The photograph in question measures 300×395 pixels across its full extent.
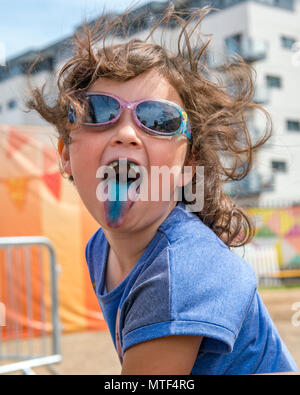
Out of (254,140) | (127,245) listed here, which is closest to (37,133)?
(254,140)

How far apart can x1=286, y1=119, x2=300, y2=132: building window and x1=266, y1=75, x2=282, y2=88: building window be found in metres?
1.80

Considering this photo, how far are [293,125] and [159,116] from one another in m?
20.3

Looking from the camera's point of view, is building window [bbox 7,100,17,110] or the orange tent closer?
building window [bbox 7,100,17,110]

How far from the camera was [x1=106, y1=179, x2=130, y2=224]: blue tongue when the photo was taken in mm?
986

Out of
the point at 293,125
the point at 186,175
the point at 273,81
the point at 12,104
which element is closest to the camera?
the point at 186,175

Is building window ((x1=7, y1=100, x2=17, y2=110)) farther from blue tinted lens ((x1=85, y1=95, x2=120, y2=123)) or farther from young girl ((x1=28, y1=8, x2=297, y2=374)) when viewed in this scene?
blue tinted lens ((x1=85, y1=95, x2=120, y2=123))

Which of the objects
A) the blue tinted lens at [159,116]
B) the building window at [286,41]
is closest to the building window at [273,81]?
the building window at [286,41]

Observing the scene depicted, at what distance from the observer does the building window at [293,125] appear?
1992cm

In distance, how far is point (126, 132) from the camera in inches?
39.4

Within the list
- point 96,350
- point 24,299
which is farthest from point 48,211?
point 96,350

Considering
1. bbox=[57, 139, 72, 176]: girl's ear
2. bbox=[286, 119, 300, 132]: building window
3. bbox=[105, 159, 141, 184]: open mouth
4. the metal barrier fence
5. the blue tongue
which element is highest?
bbox=[286, 119, 300, 132]: building window

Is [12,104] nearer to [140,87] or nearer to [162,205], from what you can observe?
[140,87]

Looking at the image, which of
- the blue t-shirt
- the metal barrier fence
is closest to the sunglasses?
the blue t-shirt

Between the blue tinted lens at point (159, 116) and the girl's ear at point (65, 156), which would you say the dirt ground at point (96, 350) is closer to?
the girl's ear at point (65, 156)
